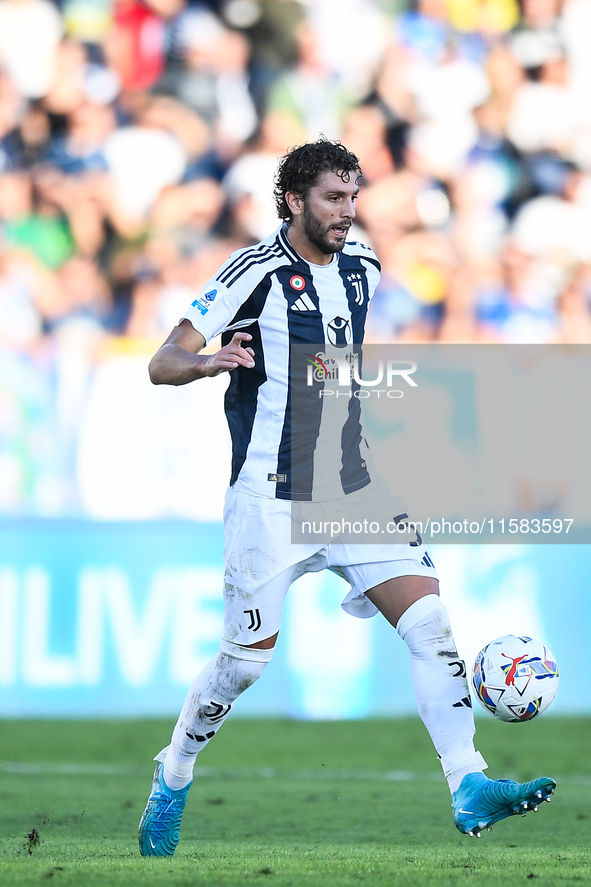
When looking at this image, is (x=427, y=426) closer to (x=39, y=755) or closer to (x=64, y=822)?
(x=39, y=755)

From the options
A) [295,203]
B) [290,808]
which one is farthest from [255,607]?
[290,808]

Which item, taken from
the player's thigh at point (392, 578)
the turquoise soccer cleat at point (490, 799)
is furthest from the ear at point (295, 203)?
the turquoise soccer cleat at point (490, 799)

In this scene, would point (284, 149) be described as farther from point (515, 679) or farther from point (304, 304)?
point (515, 679)

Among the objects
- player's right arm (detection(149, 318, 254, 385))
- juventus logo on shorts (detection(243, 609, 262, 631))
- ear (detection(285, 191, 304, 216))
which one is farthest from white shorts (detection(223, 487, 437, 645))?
ear (detection(285, 191, 304, 216))

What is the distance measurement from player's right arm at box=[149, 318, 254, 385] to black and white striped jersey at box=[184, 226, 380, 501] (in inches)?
5.2

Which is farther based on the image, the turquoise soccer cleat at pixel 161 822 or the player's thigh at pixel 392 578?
the turquoise soccer cleat at pixel 161 822

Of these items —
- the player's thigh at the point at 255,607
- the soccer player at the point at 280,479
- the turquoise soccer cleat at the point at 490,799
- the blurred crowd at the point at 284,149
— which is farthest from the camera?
the blurred crowd at the point at 284,149

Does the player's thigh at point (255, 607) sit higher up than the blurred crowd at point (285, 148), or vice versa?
the blurred crowd at point (285, 148)

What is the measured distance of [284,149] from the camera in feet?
34.9

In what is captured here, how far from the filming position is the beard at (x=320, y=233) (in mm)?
4010

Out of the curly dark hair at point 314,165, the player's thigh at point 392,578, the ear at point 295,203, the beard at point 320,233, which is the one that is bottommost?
the player's thigh at point 392,578

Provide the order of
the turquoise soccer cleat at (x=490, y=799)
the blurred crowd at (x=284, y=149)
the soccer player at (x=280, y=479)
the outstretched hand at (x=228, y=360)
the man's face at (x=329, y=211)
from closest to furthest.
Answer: the turquoise soccer cleat at (x=490, y=799)
the outstretched hand at (x=228, y=360)
the soccer player at (x=280, y=479)
the man's face at (x=329, y=211)
the blurred crowd at (x=284, y=149)

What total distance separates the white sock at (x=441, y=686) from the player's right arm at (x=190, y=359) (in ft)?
3.21

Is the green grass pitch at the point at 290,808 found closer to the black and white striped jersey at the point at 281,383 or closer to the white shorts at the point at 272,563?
the white shorts at the point at 272,563
